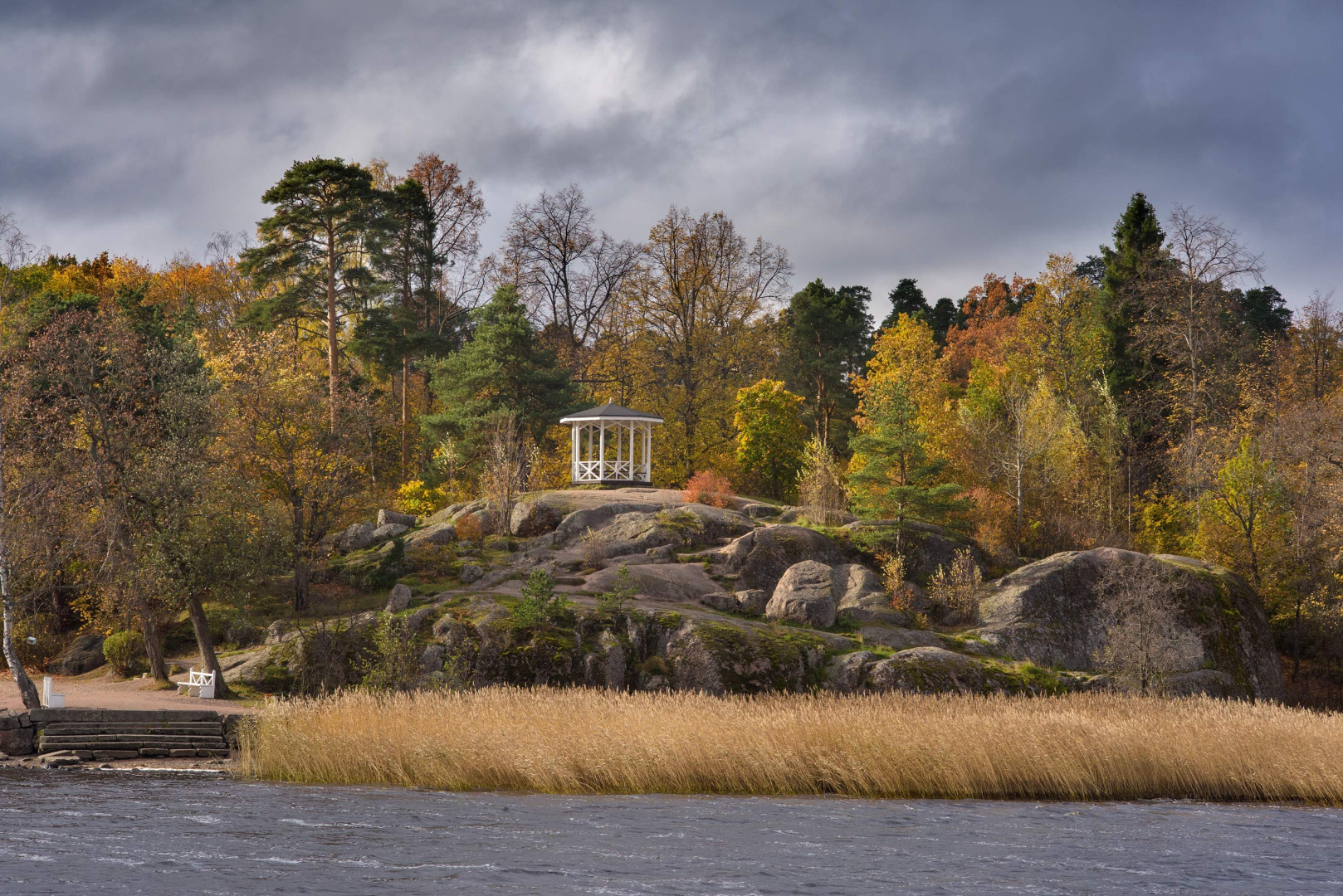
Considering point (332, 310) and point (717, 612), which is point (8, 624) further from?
point (332, 310)

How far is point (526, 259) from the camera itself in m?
53.6

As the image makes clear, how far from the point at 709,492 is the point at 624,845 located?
80.4ft

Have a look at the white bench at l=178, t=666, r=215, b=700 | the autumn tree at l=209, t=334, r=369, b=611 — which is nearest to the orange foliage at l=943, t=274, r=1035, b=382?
the autumn tree at l=209, t=334, r=369, b=611

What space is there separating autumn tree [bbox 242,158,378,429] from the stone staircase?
19.0 m

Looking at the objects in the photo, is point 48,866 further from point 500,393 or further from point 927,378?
point 927,378

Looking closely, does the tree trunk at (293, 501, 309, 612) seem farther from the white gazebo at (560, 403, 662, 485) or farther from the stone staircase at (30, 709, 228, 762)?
the white gazebo at (560, 403, 662, 485)

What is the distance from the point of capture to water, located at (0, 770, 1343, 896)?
12.0m

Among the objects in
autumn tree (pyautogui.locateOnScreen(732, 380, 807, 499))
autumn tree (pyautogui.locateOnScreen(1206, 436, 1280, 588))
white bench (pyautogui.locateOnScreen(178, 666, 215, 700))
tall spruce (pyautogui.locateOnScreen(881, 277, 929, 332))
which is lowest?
white bench (pyautogui.locateOnScreen(178, 666, 215, 700))

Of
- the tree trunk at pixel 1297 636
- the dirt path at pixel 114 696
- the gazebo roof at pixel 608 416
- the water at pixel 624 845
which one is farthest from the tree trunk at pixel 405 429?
the tree trunk at pixel 1297 636

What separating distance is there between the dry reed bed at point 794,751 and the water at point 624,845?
0.68 meters

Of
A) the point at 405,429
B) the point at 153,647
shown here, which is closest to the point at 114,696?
the point at 153,647

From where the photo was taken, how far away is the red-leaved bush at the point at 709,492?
37.4 meters

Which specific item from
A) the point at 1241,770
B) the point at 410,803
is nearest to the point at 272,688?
the point at 410,803

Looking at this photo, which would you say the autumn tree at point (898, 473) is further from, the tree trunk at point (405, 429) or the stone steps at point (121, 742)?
the tree trunk at point (405, 429)
